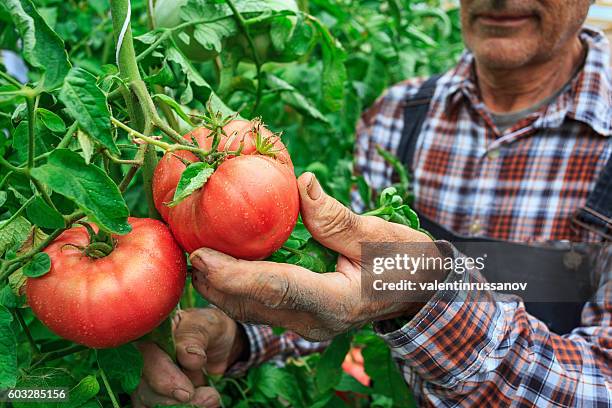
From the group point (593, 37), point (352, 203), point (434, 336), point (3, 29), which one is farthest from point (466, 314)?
point (3, 29)

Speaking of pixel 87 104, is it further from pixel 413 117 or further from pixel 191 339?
pixel 413 117

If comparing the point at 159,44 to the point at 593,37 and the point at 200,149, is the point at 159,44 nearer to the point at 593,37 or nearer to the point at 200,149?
the point at 200,149

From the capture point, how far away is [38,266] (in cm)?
63

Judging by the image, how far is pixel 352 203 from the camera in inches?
63.8

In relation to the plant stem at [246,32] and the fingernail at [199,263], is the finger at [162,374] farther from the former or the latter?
the plant stem at [246,32]

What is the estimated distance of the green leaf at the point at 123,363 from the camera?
77cm

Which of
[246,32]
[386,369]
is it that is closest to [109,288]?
[246,32]

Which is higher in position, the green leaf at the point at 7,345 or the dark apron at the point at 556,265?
the green leaf at the point at 7,345

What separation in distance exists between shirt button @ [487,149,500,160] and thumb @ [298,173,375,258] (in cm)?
75

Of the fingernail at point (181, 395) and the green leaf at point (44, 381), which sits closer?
the green leaf at point (44, 381)

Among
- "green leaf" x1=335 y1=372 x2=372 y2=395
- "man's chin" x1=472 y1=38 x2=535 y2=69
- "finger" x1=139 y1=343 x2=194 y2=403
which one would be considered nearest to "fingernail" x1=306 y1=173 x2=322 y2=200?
"finger" x1=139 y1=343 x2=194 y2=403

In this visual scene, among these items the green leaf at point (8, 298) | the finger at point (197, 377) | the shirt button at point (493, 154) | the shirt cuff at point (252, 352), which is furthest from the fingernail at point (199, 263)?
the shirt button at point (493, 154)

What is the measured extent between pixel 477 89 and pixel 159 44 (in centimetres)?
96

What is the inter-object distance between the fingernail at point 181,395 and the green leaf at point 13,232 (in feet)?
1.01
